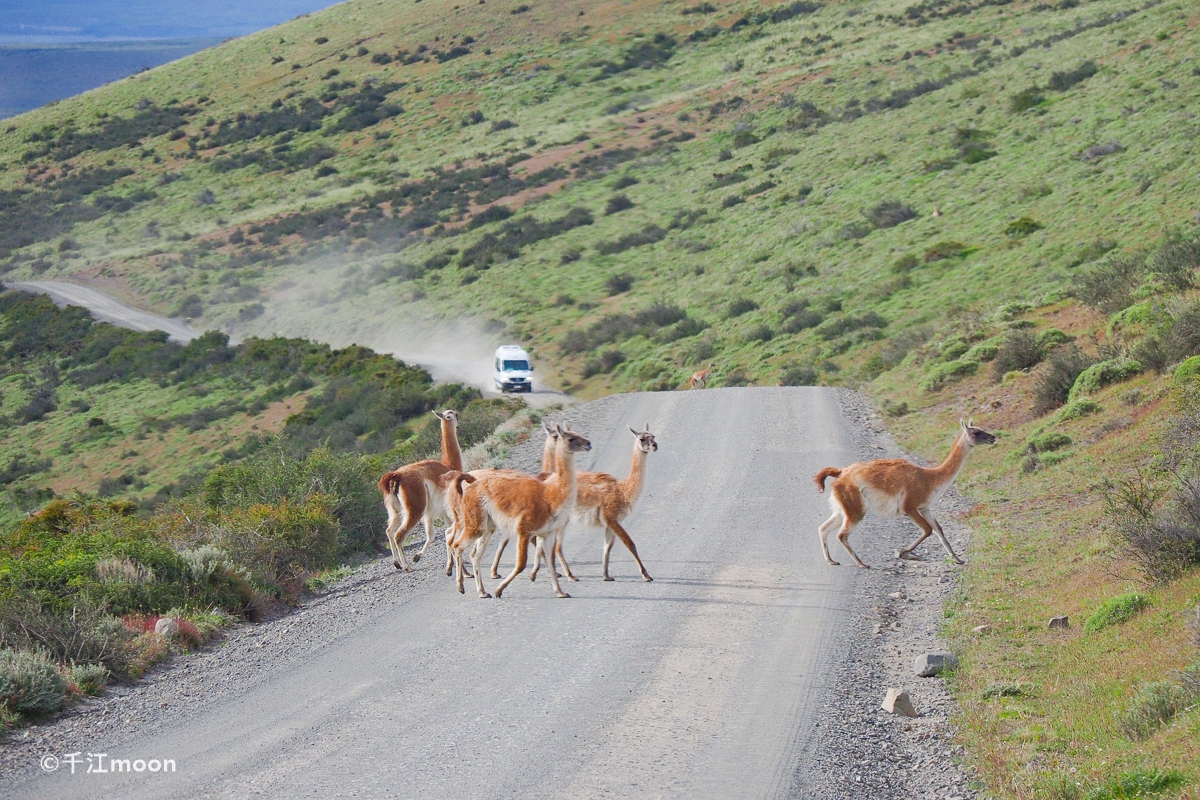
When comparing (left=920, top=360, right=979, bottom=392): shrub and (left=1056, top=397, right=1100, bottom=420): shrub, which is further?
(left=920, top=360, right=979, bottom=392): shrub

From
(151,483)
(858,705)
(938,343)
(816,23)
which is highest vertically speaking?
(816,23)

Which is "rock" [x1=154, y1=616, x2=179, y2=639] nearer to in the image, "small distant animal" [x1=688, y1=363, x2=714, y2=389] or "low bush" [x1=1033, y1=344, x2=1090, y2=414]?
"low bush" [x1=1033, y1=344, x2=1090, y2=414]

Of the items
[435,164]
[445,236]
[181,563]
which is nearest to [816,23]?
[435,164]

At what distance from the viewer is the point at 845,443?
2016 cm

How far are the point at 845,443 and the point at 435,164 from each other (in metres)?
69.0

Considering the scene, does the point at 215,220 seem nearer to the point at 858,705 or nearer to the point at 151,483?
the point at 151,483

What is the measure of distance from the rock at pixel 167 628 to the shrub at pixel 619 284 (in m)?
42.2

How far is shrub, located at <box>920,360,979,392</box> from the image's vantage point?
23531 millimetres

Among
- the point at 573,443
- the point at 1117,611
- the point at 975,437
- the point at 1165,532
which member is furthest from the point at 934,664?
the point at 975,437

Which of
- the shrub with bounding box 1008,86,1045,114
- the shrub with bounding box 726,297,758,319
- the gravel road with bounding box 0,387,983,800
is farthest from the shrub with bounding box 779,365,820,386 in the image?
the shrub with bounding box 1008,86,1045,114

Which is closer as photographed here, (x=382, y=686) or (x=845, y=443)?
(x=382, y=686)

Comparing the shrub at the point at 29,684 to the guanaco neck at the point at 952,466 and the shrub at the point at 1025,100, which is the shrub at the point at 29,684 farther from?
the shrub at the point at 1025,100

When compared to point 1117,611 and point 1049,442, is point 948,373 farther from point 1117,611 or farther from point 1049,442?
point 1117,611

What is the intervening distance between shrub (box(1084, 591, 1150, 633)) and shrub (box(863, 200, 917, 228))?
35.9 metres
